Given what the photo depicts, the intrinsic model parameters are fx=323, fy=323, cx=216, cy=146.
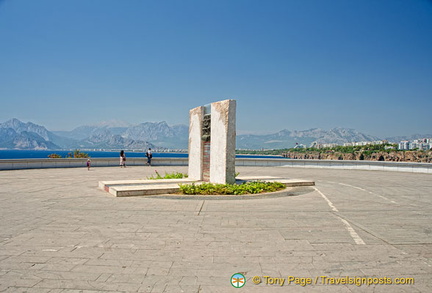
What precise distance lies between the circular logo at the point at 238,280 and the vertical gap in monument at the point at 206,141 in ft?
35.1

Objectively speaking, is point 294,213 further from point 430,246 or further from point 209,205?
point 430,246

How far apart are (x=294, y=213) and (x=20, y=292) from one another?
6784 millimetres

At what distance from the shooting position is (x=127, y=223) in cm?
765

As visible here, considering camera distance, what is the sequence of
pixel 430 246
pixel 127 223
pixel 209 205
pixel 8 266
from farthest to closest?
pixel 209 205 < pixel 127 223 < pixel 430 246 < pixel 8 266

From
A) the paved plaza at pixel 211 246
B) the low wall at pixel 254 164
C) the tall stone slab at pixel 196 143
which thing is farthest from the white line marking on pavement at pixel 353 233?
the low wall at pixel 254 164

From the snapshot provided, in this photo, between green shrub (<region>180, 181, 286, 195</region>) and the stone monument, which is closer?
green shrub (<region>180, 181, 286, 195</region>)

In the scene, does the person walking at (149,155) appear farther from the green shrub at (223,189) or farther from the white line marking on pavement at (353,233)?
the white line marking on pavement at (353,233)

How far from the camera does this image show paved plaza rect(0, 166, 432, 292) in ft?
14.4

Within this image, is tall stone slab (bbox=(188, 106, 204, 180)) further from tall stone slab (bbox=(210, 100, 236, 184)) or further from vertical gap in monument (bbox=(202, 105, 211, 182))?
tall stone slab (bbox=(210, 100, 236, 184))

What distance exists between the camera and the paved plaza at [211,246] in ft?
14.4

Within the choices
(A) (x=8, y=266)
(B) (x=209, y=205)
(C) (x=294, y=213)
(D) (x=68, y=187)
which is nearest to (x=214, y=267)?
(A) (x=8, y=266)

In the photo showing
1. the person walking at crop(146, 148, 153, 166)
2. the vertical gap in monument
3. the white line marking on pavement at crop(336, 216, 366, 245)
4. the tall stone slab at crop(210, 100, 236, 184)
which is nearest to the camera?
the white line marking on pavement at crop(336, 216, 366, 245)

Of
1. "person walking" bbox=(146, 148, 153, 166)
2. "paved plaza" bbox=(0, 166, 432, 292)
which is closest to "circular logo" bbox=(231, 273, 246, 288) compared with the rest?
"paved plaza" bbox=(0, 166, 432, 292)

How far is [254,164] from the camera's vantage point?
109 feet
